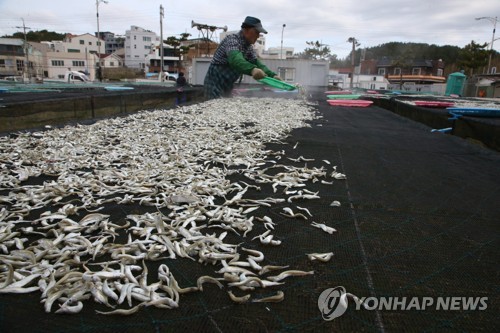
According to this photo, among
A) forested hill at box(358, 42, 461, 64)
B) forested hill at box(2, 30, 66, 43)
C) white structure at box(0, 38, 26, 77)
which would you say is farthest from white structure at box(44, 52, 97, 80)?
forested hill at box(358, 42, 461, 64)

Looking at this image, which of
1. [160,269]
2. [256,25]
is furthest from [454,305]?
→ [256,25]

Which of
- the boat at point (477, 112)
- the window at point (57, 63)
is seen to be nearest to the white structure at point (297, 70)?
the boat at point (477, 112)

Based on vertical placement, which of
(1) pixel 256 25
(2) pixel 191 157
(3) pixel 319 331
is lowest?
(3) pixel 319 331

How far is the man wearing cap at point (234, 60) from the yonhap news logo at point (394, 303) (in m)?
5.26

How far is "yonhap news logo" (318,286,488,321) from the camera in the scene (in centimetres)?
107

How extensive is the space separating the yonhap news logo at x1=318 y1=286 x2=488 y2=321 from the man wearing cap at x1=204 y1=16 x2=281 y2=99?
17.3ft

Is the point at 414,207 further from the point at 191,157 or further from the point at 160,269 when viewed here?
the point at 191,157

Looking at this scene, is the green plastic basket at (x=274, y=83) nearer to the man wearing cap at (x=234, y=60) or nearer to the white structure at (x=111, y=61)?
the man wearing cap at (x=234, y=60)

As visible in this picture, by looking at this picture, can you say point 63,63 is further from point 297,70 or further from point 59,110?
point 59,110

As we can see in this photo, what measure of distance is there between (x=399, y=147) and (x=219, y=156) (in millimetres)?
1976

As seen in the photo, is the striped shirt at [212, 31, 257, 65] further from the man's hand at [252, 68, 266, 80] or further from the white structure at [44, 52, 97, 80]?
the white structure at [44, 52, 97, 80]

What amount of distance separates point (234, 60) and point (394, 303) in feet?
18.7

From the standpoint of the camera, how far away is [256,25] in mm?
6211

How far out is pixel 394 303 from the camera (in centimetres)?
109
